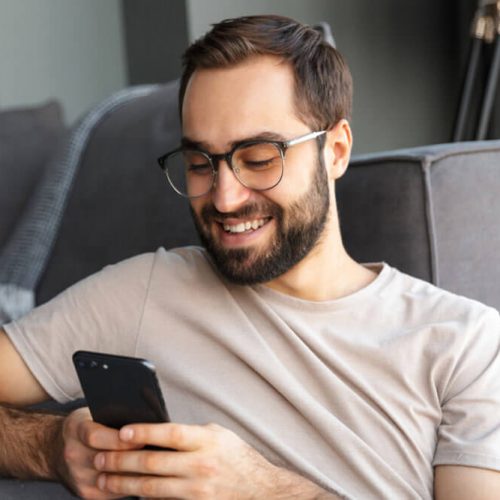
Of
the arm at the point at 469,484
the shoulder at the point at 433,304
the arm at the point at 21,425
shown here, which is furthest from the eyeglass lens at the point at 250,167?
the arm at the point at 469,484

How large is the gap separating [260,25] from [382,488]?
0.66m

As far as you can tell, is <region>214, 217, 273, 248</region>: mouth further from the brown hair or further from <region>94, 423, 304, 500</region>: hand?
<region>94, 423, 304, 500</region>: hand

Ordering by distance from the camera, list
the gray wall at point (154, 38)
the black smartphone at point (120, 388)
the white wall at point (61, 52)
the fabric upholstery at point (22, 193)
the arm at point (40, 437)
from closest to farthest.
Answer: the black smartphone at point (120, 388), the arm at point (40, 437), the fabric upholstery at point (22, 193), the gray wall at point (154, 38), the white wall at point (61, 52)

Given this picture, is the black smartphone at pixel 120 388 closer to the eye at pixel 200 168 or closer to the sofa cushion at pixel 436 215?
the eye at pixel 200 168

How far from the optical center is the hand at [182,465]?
1.08 meters

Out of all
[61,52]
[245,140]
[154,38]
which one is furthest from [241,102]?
[61,52]

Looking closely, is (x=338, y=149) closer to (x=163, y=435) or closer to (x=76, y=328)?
(x=76, y=328)

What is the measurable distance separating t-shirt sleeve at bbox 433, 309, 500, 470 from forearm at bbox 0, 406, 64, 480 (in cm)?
50

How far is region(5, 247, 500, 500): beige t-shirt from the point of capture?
126 centimetres

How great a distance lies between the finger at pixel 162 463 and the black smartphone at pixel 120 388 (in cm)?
4

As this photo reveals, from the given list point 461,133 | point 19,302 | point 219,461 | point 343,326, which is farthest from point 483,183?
point 461,133

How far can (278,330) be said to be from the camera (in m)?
1.35

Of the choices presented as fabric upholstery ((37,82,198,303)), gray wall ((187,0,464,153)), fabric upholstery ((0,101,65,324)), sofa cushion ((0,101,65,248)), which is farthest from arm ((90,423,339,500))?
gray wall ((187,0,464,153))

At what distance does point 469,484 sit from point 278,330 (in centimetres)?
32
